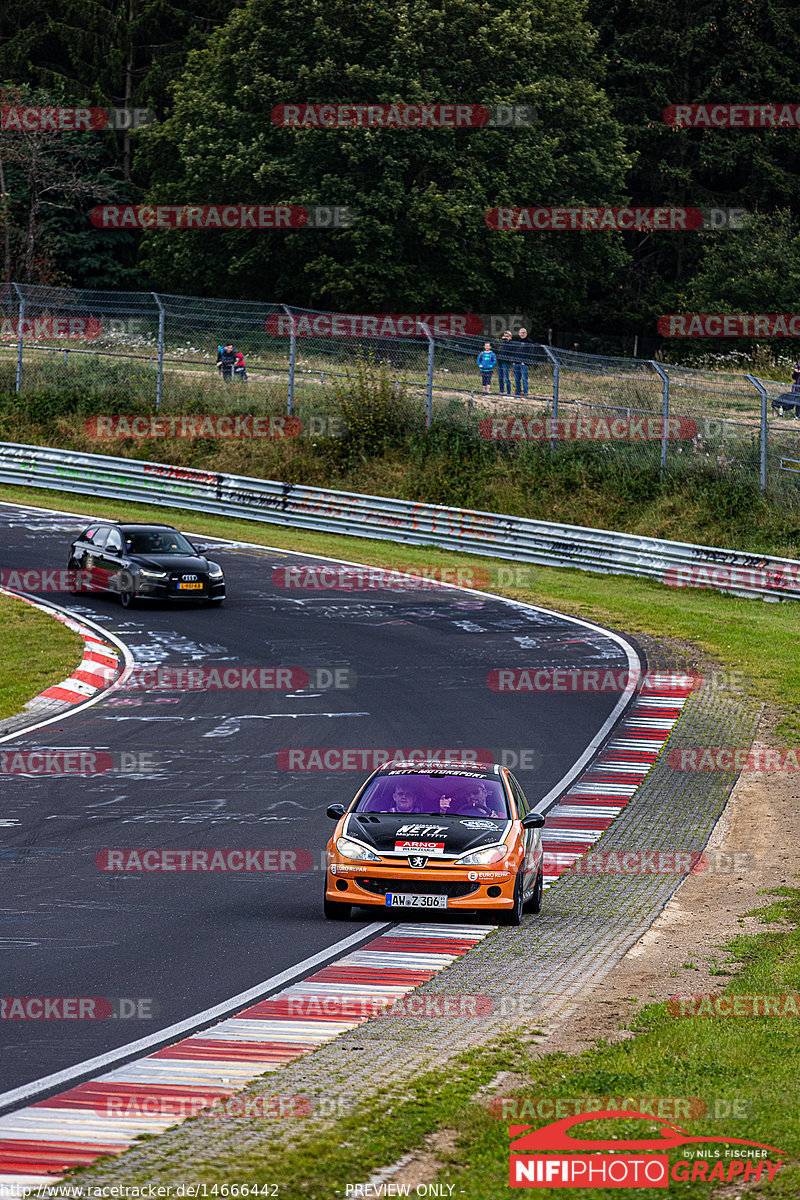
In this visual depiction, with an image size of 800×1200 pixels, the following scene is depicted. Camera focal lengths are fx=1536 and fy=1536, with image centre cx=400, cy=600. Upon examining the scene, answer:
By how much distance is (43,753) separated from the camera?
18.8 metres

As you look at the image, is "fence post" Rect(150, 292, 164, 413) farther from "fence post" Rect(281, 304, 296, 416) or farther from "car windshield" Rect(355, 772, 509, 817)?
"car windshield" Rect(355, 772, 509, 817)

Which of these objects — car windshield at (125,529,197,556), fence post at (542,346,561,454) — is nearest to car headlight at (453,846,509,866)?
car windshield at (125,529,197,556)

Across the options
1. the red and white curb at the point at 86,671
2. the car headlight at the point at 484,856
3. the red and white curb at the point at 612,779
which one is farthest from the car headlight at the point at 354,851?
the red and white curb at the point at 86,671

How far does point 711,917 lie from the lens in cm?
1323

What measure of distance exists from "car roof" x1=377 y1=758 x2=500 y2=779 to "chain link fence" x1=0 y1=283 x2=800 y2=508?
21000 millimetres

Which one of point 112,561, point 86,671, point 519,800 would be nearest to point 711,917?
point 519,800

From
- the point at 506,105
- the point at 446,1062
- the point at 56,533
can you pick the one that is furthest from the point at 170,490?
the point at 446,1062

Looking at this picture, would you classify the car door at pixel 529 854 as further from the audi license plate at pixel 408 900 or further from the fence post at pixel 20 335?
the fence post at pixel 20 335

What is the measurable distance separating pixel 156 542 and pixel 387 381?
12.4 metres

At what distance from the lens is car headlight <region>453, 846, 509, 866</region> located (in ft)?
41.0

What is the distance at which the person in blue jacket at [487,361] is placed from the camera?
38219mm

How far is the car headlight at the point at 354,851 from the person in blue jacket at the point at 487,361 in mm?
26820

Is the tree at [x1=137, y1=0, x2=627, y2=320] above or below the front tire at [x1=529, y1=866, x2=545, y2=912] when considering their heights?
above

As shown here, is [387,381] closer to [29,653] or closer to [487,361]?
[487,361]
